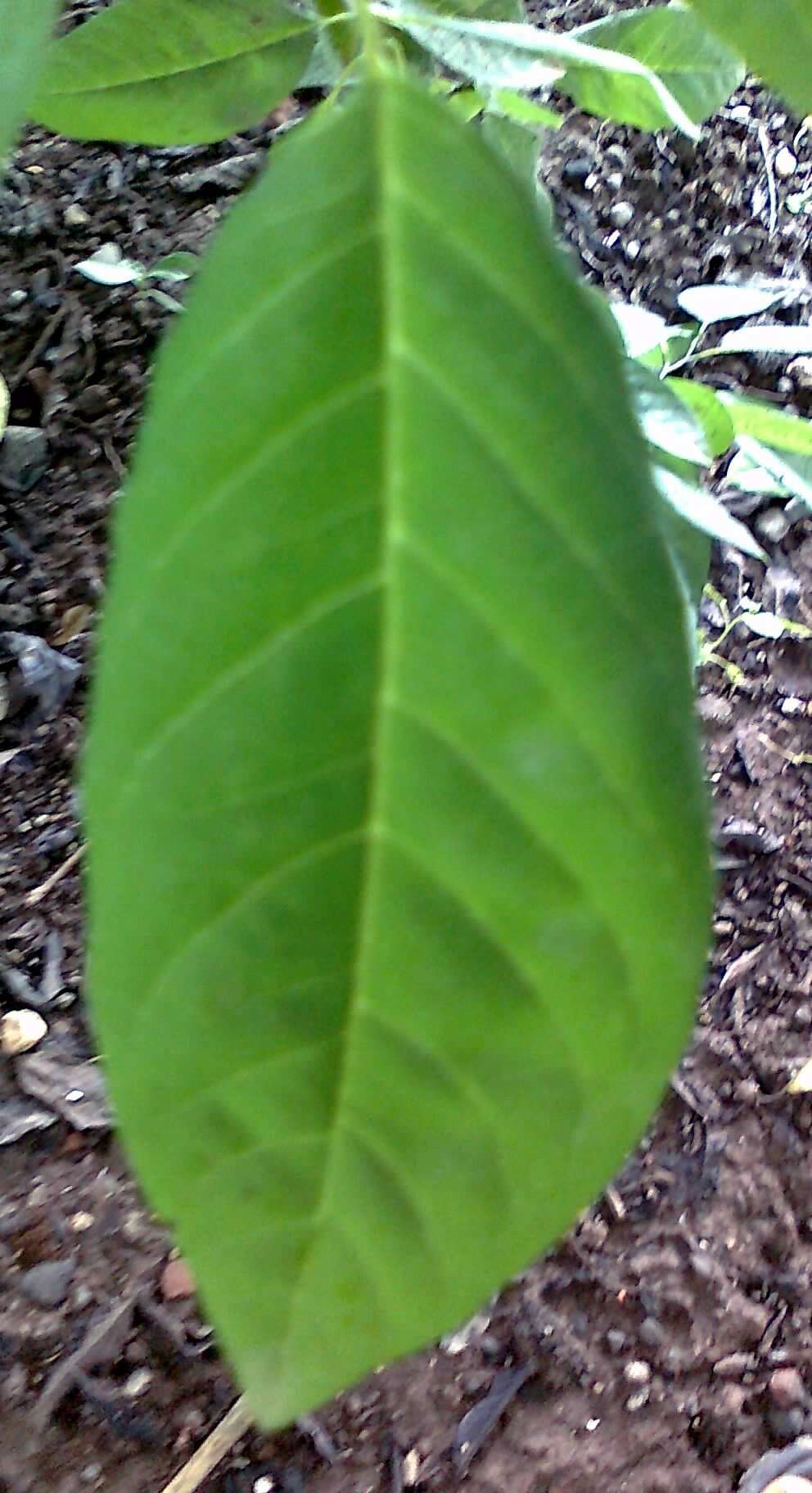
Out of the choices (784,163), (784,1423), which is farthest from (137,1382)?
(784,163)

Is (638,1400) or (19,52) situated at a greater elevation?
(19,52)

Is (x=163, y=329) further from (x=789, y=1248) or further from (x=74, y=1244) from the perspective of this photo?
(x=789, y=1248)

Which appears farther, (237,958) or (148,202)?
(148,202)

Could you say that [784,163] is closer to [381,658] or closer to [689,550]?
[689,550]

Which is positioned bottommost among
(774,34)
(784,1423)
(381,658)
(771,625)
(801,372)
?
(784,1423)

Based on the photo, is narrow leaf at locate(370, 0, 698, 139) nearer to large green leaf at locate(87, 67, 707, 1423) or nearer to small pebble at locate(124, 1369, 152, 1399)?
large green leaf at locate(87, 67, 707, 1423)

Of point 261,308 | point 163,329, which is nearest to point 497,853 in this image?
point 261,308

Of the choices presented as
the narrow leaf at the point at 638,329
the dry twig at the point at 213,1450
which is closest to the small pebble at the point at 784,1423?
the dry twig at the point at 213,1450

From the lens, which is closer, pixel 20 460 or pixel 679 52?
pixel 679 52
